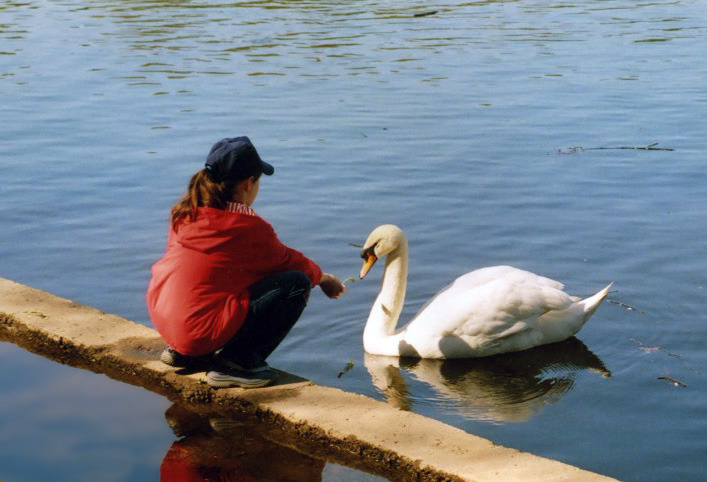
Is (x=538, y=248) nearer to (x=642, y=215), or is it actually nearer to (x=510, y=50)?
(x=642, y=215)

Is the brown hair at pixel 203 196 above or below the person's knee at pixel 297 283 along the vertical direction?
above

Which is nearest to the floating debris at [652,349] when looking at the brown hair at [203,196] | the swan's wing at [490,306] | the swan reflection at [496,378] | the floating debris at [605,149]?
the swan reflection at [496,378]

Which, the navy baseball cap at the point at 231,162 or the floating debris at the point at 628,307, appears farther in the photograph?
the floating debris at the point at 628,307

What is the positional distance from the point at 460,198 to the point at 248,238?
18.9ft

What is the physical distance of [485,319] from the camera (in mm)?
7543

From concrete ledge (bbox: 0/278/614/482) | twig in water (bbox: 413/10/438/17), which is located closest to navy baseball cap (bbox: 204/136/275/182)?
concrete ledge (bbox: 0/278/614/482)

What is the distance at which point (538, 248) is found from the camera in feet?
31.9

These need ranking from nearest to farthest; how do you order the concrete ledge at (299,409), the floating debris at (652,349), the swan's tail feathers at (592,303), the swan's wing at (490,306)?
the concrete ledge at (299,409)
the floating debris at (652,349)
the swan's wing at (490,306)
the swan's tail feathers at (592,303)

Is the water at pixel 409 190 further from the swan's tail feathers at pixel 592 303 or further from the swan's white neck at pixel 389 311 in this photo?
the swan's tail feathers at pixel 592 303

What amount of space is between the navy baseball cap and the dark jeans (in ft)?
1.89

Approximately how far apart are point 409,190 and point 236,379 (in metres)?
5.91

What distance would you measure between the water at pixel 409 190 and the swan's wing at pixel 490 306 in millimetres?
237

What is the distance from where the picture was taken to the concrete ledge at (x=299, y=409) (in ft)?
16.8

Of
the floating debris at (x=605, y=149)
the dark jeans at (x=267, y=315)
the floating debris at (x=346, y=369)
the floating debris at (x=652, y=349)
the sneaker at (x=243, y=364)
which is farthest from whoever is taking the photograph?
the floating debris at (x=605, y=149)
